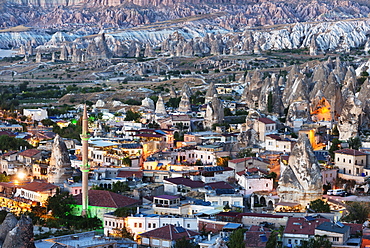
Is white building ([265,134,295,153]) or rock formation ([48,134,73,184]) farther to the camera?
white building ([265,134,295,153])

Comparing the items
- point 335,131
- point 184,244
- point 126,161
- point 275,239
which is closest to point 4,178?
point 126,161

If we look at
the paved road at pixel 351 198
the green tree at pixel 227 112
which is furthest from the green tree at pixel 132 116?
the paved road at pixel 351 198

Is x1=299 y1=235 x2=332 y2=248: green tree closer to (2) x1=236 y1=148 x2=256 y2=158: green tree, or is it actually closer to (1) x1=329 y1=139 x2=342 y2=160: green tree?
(1) x1=329 y1=139 x2=342 y2=160: green tree

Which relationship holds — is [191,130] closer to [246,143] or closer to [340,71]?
[246,143]

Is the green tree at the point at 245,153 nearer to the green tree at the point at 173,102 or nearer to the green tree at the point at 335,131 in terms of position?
the green tree at the point at 335,131

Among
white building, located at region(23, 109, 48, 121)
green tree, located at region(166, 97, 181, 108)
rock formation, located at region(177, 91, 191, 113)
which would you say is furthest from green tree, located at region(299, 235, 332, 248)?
green tree, located at region(166, 97, 181, 108)
